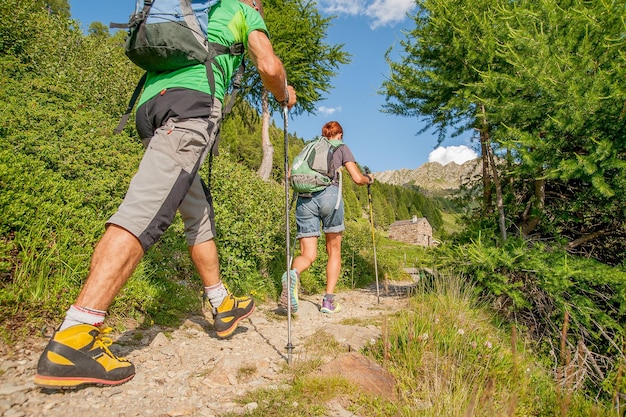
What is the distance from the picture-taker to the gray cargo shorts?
74.5 inches

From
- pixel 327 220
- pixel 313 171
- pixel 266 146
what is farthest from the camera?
pixel 266 146

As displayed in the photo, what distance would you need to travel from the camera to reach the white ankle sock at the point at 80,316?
5.74ft

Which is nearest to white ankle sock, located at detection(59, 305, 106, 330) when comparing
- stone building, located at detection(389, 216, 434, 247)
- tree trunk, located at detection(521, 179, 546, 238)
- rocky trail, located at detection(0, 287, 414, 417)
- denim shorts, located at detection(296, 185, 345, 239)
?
rocky trail, located at detection(0, 287, 414, 417)

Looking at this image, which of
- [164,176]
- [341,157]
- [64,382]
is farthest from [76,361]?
[341,157]

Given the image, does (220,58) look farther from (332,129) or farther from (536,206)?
(536,206)

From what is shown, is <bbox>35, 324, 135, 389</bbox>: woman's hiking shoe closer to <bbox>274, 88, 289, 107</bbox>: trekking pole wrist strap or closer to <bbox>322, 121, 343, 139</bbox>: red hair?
<bbox>274, 88, 289, 107</bbox>: trekking pole wrist strap

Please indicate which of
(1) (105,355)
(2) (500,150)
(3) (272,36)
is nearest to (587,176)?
(2) (500,150)

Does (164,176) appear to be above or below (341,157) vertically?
below

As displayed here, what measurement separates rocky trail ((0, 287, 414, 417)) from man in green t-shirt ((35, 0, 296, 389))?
118 millimetres

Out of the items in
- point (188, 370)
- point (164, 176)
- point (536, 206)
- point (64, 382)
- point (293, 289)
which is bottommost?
point (188, 370)

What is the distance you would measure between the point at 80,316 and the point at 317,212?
9.70 ft

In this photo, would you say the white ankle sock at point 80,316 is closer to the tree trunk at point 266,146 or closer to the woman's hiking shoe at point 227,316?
the woman's hiking shoe at point 227,316

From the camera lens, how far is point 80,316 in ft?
5.76

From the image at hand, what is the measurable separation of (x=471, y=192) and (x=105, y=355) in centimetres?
544
